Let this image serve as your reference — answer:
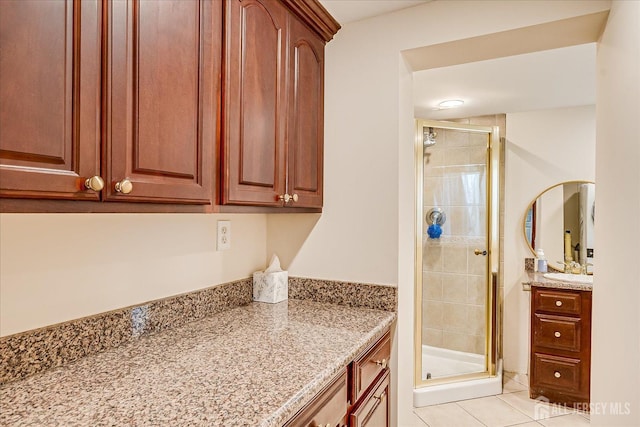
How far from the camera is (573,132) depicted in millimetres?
3049

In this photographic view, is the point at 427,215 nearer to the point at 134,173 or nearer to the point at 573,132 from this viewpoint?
the point at 573,132

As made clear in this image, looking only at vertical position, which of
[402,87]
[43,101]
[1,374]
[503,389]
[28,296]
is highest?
[402,87]

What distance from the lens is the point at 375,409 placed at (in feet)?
4.95

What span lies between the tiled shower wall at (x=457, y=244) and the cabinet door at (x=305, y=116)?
1545 millimetres

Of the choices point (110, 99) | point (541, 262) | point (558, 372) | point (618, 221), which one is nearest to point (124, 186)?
point (110, 99)

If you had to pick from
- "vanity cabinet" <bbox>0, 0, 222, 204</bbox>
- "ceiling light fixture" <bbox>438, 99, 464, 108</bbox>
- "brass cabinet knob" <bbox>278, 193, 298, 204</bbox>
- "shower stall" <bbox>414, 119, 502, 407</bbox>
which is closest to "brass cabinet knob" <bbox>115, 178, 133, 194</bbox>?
"vanity cabinet" <bbox>0, 0, 222, 204</bbox>

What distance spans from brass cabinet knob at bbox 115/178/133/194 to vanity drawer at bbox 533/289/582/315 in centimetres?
275

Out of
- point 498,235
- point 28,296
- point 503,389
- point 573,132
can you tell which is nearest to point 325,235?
point 28,296

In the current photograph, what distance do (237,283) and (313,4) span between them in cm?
125

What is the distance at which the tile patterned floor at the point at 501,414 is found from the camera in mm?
2451

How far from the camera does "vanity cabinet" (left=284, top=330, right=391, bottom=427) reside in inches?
41.5

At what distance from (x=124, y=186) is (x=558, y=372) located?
119 inches

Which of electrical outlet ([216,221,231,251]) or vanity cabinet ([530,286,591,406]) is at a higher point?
electrical outlet ([216,221,231,251])

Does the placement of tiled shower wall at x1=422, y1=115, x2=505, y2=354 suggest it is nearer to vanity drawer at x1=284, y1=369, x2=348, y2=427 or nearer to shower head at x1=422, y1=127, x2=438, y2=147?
shower head at x1=422, y1=127, x2=438, y2=147
